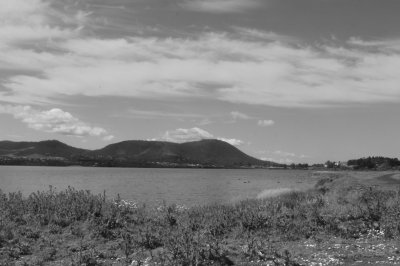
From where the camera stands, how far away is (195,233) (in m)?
16.0

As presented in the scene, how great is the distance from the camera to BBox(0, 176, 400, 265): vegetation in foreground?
13305mm

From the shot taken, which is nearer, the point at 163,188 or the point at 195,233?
the point at 195,233

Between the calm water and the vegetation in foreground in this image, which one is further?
the calm water

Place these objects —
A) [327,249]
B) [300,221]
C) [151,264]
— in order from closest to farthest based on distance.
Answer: [151,264], [327,249], [300,221]

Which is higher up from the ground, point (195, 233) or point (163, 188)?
point (195, 233)

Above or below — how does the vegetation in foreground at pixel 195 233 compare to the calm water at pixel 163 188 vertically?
above

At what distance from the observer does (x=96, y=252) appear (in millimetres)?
13562

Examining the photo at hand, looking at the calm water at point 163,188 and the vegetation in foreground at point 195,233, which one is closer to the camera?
the vegetation in foreground at point 195,233

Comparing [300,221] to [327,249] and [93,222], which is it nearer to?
[327,249]

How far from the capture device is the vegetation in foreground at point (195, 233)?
13305mm

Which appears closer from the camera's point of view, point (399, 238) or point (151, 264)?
point (151, 264)

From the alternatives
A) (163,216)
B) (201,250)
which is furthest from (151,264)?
(163,216)

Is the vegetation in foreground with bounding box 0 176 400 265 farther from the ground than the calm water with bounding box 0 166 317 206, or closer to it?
farther from the ground

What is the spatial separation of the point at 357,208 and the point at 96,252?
10962mm
